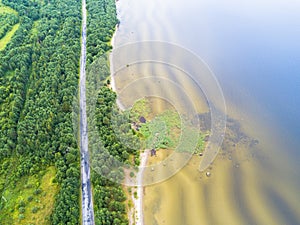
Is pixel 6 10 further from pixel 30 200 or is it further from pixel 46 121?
pixel 30 200

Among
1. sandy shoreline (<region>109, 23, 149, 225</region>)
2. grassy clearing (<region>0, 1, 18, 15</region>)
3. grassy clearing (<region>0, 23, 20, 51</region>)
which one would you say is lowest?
sandy shoreline (<region>109, 23, 149, 225</region>)

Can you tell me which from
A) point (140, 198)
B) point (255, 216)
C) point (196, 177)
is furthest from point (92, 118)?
point (255, 216)

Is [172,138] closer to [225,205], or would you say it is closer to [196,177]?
[196,177]

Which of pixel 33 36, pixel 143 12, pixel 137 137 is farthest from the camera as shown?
pixel 143 12

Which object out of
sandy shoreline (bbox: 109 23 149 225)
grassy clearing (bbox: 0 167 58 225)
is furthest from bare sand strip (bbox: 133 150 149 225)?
grassy clearing (bbox: 0 167 58 225)

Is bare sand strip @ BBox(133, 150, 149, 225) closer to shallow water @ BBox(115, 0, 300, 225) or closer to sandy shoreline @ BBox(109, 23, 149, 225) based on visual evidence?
sandy shoreline @ BBox(109, 23, 149, 225)

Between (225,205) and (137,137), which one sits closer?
(225,205)
